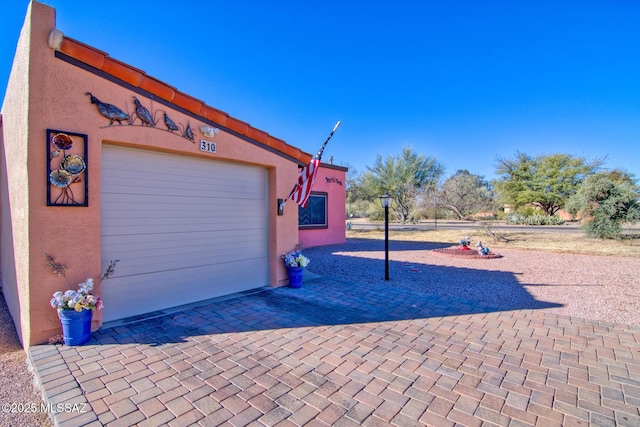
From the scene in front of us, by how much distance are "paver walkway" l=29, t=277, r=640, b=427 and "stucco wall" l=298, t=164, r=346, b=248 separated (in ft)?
26.6

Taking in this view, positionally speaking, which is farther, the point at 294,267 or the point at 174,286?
the point at 294,267

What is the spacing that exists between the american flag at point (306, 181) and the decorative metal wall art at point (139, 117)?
2054 millimetres

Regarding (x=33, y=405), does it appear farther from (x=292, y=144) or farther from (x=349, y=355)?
(x=292, y=144)

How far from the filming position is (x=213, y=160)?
199 inches

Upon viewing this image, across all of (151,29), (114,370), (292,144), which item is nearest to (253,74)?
(151,29)

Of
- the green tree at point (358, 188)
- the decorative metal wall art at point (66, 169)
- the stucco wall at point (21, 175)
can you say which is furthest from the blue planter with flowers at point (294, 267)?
the green tree at point (358, 188)

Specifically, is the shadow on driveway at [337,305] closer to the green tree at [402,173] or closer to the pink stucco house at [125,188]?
the pink stucco house at [125,188]

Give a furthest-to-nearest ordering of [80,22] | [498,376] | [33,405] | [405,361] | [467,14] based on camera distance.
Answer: [467,14]
[80,22]
[405,361]
[498,376]
[33,405]

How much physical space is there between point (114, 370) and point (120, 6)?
6090 millimetres

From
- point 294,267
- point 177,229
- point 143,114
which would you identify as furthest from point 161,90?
point 294,267

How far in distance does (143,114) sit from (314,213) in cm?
896

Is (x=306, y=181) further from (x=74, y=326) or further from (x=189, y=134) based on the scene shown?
(x=74, y=326)

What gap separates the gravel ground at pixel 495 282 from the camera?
2.93 m

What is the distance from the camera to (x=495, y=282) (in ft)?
21.9
